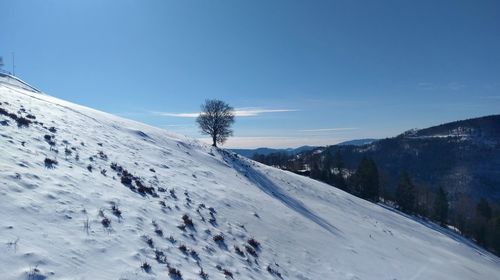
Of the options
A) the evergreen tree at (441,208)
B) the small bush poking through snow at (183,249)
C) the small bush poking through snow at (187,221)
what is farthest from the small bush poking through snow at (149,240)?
the evergreen tree at (441,208)

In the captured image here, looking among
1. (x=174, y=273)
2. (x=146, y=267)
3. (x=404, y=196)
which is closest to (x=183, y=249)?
(x=174, y=273)

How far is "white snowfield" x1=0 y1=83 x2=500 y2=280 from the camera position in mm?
8672

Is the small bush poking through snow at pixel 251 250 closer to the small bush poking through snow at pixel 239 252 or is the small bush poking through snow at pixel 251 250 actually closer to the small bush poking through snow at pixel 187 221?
the small bush poking through snow at pixel 239 252

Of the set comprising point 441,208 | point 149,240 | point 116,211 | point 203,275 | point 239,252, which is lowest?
point 441,208

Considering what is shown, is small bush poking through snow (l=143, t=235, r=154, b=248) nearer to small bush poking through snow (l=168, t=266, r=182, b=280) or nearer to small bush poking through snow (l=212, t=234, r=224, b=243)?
small bush poking through snow (l=168, t=266, r=182, b=280)

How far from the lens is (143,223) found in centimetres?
1181

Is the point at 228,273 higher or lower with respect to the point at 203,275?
lower

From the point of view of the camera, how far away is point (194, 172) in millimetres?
24000

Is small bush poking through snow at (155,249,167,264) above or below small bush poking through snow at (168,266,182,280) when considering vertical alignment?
above

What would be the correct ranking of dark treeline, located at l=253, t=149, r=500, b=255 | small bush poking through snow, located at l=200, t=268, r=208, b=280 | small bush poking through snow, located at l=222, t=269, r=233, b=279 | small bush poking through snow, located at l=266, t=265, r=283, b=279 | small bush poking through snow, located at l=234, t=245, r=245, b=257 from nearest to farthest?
1. small bush poking through snow, located at l=200, t=268, r=208, b=280
2. small bush poking through snow, located at l=222, t=269, r=233, b=279
3. small bush poking through snow, located at l=266, t=265, r=283, b=279
4. small bush poking through snow, located at l=234, t=245, r=245, b=257
5. dark treeline, located at l=253, t=149, r=500, b=255

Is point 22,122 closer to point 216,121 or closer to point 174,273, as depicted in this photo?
point 174,273

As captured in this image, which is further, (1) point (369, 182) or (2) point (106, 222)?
(1) point (369, 182)

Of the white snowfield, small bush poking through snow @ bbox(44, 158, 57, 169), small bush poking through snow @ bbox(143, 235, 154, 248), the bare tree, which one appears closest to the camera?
the white snowfield

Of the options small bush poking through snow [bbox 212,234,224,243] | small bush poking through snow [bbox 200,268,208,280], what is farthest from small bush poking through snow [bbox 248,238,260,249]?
small bush poking through snow [bbox 200,268,208,280]
